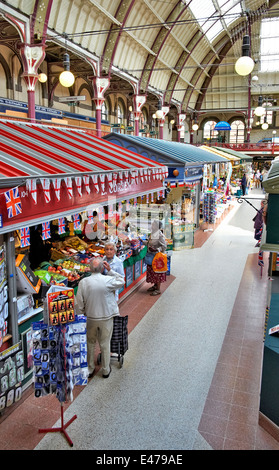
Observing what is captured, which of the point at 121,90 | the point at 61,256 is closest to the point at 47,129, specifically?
the point at 61,256

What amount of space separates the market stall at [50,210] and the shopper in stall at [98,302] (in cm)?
69

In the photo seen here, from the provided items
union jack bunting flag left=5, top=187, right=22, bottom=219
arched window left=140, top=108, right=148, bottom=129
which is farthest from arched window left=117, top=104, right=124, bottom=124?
union jack bunting flag left=5, top=187, right=22, bottom=219

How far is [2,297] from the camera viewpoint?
402 centimetres

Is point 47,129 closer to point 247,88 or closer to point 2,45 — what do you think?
point 2,45

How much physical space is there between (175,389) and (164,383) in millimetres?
171

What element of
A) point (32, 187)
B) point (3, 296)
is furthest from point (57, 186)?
point (3, 296)

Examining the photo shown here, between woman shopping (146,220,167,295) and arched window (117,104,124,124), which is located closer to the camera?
woman shopping (146,220,167,295)

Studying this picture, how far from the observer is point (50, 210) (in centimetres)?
467

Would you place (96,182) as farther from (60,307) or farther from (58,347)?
(58,347)

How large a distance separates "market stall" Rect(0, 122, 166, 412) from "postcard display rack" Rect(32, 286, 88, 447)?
2.17 feet

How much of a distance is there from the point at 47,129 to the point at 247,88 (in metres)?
31.0

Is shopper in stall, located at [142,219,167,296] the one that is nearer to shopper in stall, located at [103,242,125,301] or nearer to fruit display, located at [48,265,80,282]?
fruit display, located at [48,265,80,282]

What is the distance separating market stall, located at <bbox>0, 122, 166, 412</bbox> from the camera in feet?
13.4
